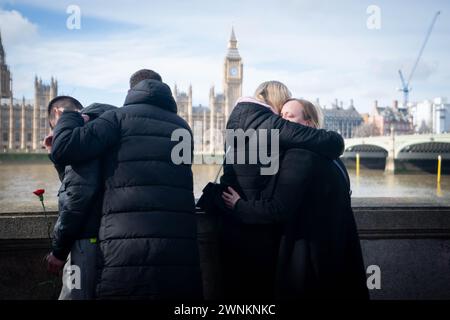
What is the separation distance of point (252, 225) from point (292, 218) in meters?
0.17

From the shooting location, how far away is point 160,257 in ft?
5.07

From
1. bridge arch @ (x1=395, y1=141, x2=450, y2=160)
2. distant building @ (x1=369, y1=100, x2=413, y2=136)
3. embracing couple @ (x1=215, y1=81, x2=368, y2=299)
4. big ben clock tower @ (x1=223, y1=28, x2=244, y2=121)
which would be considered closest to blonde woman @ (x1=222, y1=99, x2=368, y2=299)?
embracing couple @ (x1=215, y1=81, x2=368, y2=299)

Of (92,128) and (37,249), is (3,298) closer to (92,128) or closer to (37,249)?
(37,249)

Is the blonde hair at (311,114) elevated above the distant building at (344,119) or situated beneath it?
situated beneath

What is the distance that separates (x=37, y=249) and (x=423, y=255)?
6.08 feet

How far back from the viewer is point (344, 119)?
79188mm

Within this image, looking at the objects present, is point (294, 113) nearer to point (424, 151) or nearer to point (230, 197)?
point (230, 197)

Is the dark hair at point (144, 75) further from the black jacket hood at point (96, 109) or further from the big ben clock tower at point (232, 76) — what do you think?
the big ben clock tower at point (232, 76)

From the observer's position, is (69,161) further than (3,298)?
No

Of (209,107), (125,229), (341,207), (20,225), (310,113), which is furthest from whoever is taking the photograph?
(209,107)

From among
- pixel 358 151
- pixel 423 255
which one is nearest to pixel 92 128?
pixel 423 255

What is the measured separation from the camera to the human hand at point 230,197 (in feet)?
5.65

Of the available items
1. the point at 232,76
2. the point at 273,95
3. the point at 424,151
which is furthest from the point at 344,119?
the point at 273,95

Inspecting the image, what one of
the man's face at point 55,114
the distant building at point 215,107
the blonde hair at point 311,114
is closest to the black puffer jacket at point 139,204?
the man's face at point 55,114
